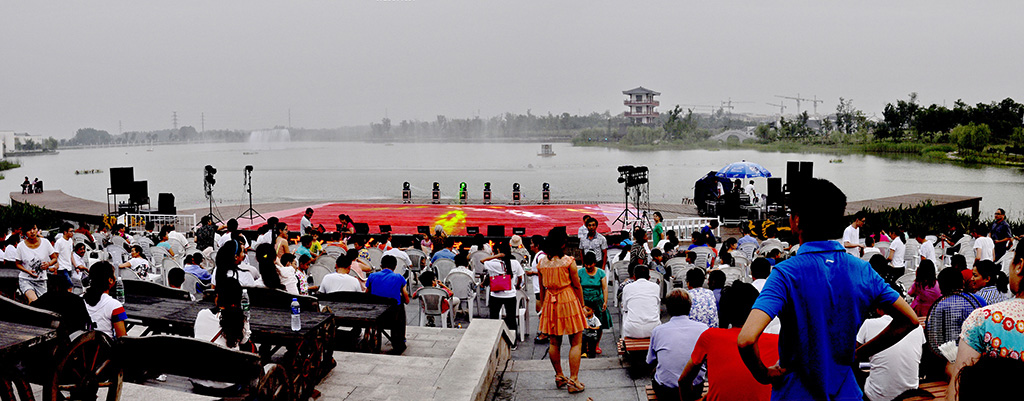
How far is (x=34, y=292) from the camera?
8.23m

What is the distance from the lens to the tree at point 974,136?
8006 cm

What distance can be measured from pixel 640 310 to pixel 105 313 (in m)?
4.51

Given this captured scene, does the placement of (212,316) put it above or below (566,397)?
above

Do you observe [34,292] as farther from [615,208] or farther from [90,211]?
[615,208]

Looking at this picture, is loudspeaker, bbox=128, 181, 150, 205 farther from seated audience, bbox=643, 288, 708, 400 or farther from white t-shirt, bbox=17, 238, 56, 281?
seated audience, bbox=643, 288, 708, 400

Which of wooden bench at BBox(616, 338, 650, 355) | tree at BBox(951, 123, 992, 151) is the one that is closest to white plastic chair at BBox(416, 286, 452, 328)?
wooden bench at BBox(616, 338, 650, 355)

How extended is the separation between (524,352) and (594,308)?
3.06 ft

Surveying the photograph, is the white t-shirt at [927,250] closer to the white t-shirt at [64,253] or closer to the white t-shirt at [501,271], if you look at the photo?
the white t-shirt at [501,271]

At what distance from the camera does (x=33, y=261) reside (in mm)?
8781

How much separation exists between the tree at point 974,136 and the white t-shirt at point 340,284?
90.7 meters


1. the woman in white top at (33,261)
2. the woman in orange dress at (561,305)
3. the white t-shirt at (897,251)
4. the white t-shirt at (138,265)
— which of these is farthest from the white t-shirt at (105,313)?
the white t-shirt at (897,251)

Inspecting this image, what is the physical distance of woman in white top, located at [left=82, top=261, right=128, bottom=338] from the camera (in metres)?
5.44

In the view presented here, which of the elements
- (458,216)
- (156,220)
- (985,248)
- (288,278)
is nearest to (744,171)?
(458,216)

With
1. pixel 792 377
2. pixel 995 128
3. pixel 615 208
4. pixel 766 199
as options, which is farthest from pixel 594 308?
pixel 995 128
